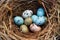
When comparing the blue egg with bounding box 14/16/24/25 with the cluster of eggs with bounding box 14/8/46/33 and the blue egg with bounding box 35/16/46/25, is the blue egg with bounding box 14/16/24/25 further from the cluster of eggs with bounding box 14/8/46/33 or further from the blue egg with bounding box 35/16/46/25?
the blue egg with bounding box 35/16/46/25

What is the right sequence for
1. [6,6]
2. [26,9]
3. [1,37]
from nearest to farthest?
[1,37]
[6,6]
[26,9]

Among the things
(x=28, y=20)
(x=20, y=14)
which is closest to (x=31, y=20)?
(x=28, y=20)

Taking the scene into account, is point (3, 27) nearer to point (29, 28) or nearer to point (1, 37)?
point (1, 37)

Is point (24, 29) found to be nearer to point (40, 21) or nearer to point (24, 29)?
point (24, 29)

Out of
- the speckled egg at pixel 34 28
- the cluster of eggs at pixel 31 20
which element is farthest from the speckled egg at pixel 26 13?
the speckled egg at pixel 34 28

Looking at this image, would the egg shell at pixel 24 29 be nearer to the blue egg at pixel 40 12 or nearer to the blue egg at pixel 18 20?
the blue egg at pixel 18 20

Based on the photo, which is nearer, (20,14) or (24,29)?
(24,29)

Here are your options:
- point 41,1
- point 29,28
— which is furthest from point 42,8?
point 29,28
